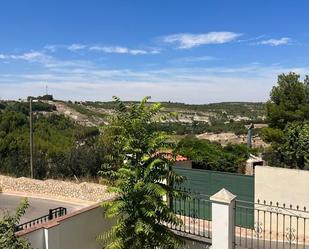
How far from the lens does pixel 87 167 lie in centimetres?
2408

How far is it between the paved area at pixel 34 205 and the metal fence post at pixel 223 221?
999cm

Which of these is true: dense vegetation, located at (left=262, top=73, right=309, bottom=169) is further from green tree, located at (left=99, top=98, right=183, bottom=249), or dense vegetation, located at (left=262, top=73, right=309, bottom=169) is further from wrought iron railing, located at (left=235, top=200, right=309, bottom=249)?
green tree, located at (left=99, top=98, right=183, bottom=249)

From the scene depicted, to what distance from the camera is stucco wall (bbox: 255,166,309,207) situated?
1263cm

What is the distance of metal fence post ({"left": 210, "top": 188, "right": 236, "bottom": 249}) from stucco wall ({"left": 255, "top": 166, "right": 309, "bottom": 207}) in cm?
471

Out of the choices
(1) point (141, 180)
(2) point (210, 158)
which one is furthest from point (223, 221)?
(2) point (210, 158)

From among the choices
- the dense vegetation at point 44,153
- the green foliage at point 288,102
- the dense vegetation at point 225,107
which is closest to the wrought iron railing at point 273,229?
the dense vegetation at point 44,153

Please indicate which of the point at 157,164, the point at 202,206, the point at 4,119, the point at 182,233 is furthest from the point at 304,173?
the point at 4,119

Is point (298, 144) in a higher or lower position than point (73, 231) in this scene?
higher

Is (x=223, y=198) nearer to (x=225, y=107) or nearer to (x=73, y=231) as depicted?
(x=73, y=231)

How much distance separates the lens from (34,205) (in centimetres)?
1911

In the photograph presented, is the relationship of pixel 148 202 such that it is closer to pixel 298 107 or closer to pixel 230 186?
pixel 230 186

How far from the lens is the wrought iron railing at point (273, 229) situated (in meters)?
11.6

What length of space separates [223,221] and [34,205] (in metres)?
12.6

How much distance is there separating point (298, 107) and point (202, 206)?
1804cm
